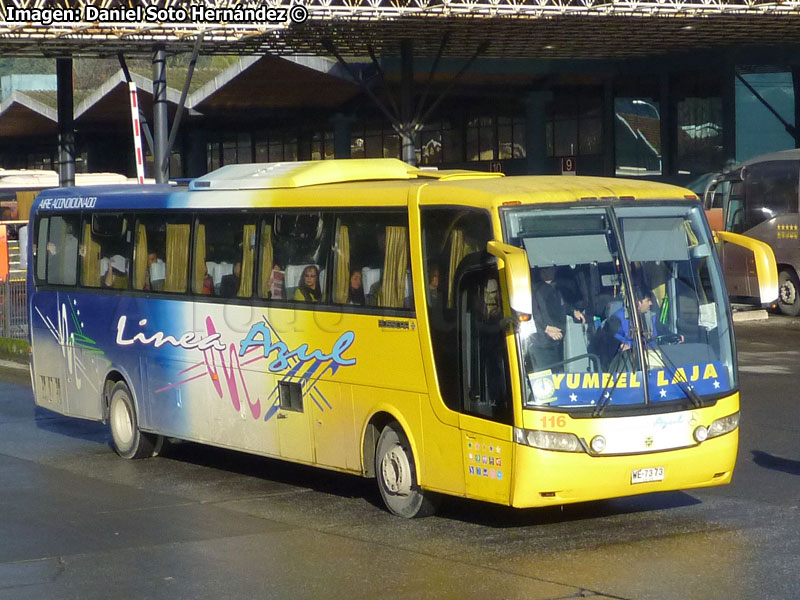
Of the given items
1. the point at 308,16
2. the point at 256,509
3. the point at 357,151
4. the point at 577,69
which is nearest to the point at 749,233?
the point at 308,16

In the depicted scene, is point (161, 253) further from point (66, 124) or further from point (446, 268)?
point (66, 124)

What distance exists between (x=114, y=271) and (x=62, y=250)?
4.43 feet

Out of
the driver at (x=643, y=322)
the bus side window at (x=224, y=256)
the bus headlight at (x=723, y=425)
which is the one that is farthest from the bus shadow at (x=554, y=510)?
the bus side window at (x=224, y=256)

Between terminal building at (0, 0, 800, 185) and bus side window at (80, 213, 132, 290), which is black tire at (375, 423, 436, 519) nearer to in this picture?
bus side window at (80, 213, 132, 290)

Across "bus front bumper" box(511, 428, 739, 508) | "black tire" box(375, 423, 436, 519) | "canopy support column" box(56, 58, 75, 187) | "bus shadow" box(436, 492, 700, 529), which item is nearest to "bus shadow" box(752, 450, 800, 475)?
"bus shadow" box(436, 492, 700, 529)

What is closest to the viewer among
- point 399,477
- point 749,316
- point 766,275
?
point 766,275

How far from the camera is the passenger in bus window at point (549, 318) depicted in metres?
9.14

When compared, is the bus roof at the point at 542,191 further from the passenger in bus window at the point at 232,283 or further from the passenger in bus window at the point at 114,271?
the passenger in bus window at the point at 114,271

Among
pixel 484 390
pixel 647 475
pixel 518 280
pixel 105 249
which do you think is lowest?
pixel 647 475

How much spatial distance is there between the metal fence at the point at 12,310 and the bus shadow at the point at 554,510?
16.5 m

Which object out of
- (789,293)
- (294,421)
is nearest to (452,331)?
(294,421)

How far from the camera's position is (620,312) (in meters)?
9.33

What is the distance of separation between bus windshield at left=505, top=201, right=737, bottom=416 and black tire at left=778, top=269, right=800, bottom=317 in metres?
18.4

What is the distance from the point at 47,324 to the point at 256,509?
220 inches
